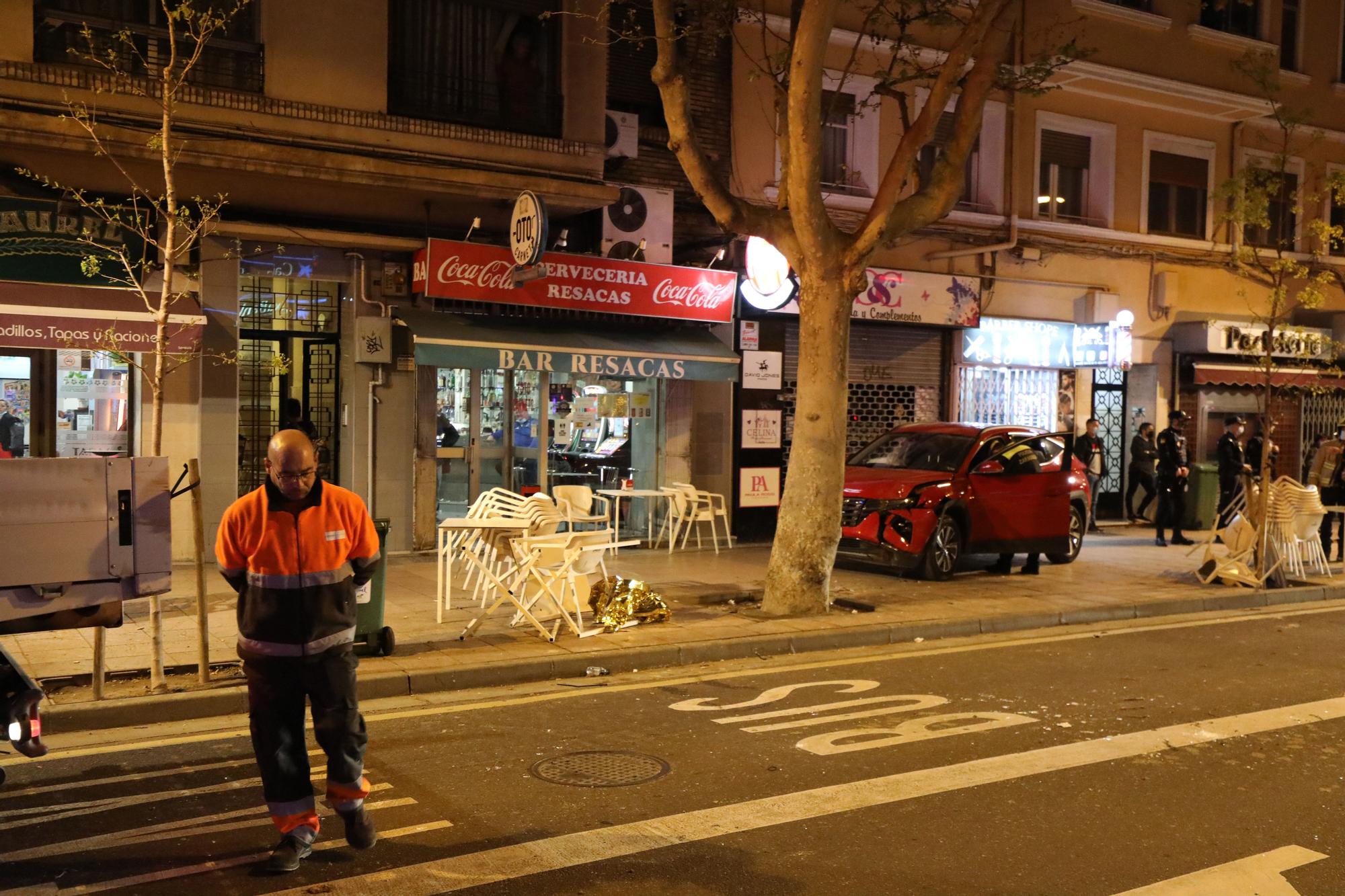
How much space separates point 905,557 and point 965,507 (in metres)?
0.97

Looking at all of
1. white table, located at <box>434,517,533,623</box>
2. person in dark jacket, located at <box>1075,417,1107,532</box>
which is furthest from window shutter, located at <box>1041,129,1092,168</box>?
white table, located at <box>434,517,533,623</box>

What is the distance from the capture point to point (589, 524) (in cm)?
1600

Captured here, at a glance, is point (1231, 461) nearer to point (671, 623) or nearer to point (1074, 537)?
point (1074, 537)

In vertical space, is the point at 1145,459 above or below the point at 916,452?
below

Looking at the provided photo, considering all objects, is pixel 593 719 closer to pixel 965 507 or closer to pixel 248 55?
pixel 965 507

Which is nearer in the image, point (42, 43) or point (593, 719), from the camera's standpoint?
point (593, 719)

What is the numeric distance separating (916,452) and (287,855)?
411 inches

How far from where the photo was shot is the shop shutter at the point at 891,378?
59.8 ft

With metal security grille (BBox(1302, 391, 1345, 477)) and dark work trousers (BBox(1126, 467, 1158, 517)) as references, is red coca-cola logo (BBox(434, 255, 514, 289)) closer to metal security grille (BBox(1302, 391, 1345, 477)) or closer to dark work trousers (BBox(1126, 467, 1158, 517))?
dark work trousers (BBox(1126, 467, 1158, 517))

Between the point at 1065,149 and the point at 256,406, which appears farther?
the point at 1065,149

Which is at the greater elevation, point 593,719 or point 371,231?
point 371,231

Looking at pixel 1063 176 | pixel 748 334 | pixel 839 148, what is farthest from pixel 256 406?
pixel 1063 176

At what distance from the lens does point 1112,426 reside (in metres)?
20.9

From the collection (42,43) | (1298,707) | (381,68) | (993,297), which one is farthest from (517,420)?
(1298,707)
